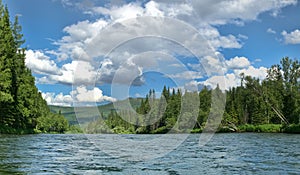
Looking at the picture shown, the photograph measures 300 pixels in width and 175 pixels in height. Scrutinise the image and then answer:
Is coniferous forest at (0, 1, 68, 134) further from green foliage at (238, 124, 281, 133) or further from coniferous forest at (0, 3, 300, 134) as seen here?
green foliage at (238, 124, 281, 133)

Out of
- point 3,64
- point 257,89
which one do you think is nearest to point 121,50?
point 3,64

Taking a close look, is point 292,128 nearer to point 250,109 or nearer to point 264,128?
point 264,128

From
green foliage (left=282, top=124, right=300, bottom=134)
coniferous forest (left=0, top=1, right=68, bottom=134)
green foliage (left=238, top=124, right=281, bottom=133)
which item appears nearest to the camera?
coniferous forest (left=0, top=1, right=68, bottom=134)

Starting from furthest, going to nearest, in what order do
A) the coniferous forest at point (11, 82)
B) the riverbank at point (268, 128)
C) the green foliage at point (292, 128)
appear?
the riverbank at point (268, 128)
the green foliage at point (292, 128)
the coniferous forest at point (11, 82)

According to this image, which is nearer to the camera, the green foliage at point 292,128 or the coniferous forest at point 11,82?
the coniferous forest at point 11,82

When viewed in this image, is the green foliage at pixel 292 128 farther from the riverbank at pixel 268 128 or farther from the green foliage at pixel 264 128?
the green foliage at pixel 264 128

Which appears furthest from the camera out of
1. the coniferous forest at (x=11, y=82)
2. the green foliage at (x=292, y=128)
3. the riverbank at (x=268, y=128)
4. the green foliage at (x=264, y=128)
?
the green foliage at (x=264, y=128)

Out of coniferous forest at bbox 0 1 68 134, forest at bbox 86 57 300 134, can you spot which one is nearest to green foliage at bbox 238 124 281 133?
forest at bbox 86 57 300 134

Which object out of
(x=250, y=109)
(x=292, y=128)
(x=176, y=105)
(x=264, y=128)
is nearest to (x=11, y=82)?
(x=292, y=128)

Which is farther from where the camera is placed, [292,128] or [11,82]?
[292,128]

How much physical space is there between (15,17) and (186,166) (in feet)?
146

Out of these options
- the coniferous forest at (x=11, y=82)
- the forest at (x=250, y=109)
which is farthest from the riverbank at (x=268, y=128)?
the coniferous forest at (x=11, y=82)

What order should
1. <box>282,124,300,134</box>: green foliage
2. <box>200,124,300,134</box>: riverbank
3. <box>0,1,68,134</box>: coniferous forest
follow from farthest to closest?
<box>200,124,300,134</box>: riverbank
<box>282,124,300,134</box>: green foliage
<box>0,1,68,134</box>: coniferous forest

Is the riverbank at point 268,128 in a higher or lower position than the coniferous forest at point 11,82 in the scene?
lower
